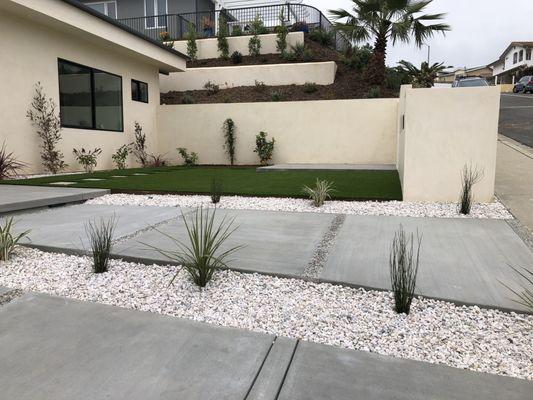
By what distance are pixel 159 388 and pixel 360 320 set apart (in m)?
1.26

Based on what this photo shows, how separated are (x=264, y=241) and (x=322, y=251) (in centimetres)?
64

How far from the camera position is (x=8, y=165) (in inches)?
337

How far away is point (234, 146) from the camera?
1338 centimetres

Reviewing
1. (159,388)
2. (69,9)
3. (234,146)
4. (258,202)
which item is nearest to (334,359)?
(159,388)

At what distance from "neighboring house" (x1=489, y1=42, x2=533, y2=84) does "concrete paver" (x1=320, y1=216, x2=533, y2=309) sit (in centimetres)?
5536

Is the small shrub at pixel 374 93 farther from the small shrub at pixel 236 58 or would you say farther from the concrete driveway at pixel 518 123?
the small shrub at pixel 236 58

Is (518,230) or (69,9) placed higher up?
(69,9)

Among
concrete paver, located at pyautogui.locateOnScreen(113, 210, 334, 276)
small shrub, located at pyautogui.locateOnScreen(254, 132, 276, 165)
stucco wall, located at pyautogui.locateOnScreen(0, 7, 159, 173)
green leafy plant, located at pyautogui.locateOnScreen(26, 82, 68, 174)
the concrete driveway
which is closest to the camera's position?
concrete paver, located at pyautogui.locateOnScreen(113, 210, 334, 276)

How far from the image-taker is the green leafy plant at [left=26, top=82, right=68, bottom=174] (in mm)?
9375

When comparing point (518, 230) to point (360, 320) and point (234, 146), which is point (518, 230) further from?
point (234, 146)

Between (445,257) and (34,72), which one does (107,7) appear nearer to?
(34,72)

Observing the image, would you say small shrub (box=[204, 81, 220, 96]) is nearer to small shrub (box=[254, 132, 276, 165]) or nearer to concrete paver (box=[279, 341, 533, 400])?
small shrub (box=[254, 132, 276, 165])

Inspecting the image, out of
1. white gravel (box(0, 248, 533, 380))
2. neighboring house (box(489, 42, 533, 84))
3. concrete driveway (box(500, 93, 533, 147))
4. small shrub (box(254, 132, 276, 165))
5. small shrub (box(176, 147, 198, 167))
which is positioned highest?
neighboring house (box(489, 42, 533, 84))

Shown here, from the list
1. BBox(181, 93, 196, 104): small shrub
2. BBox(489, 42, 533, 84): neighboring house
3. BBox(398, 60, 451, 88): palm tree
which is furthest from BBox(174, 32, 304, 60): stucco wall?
BBox(489, 42, 533, 84): neighboring house
